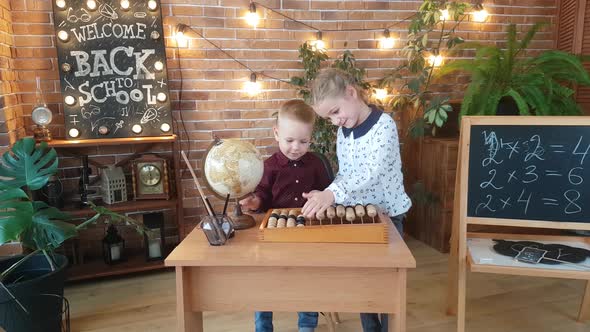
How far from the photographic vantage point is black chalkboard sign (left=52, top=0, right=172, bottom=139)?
101 inches

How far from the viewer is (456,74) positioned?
3.54m

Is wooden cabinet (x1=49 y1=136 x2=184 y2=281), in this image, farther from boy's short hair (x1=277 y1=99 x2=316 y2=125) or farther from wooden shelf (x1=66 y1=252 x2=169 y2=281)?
boy's short hair (x1=277 y1=99 x2=316 y2=125)

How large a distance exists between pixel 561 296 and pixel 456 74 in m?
1.93

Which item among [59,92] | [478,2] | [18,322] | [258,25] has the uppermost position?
[478,2]

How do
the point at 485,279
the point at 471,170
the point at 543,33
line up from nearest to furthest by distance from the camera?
the point at 471,170
the point at 485,279
the point at 543,33

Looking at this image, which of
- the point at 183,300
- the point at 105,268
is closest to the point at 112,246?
the point at 105,268

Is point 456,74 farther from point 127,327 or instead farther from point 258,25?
point 127,327

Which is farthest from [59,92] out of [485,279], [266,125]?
[485,279]

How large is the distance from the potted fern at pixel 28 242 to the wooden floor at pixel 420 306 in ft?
1.18

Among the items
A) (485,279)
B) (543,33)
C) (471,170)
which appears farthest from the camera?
(543,33)

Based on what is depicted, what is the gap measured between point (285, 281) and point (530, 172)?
4.40 feet

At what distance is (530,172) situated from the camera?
1.91m

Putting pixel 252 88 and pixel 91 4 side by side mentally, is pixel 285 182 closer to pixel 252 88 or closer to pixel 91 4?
pixel 252 88

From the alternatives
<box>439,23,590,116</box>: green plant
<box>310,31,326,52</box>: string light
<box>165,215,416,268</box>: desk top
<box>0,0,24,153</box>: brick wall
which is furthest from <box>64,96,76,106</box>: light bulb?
<box>439,23,590,116</box>: green plant
